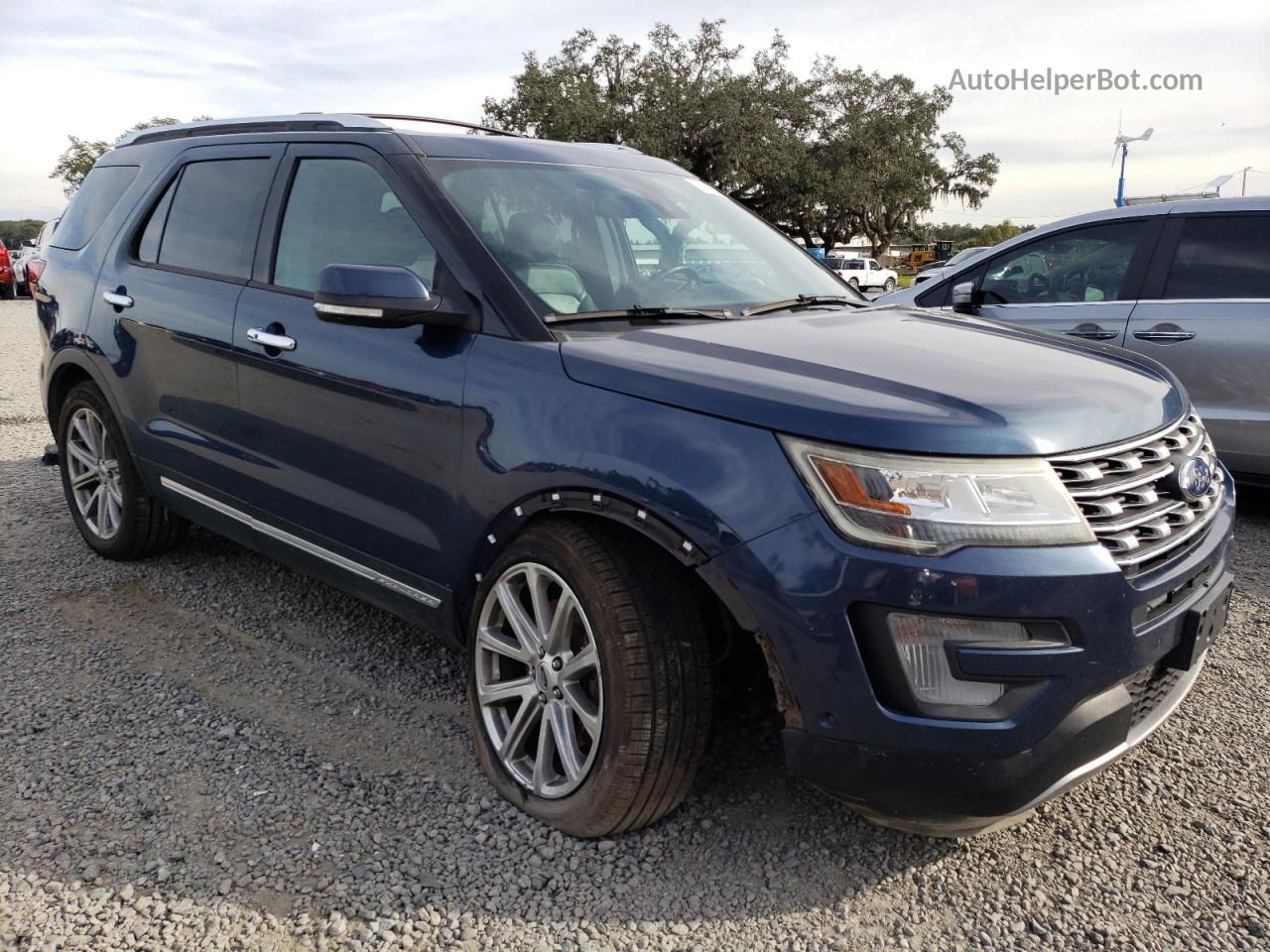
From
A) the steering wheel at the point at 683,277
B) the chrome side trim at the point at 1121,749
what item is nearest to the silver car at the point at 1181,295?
the steering wheel at the point at 683,277

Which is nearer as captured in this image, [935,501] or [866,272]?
[935,501]

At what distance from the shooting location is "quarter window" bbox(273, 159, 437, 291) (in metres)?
3.04

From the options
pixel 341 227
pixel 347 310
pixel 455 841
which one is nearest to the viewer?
pixel 455 841

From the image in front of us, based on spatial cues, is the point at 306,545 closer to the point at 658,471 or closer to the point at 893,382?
the point at 658,471

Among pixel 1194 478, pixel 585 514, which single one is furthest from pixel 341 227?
pixel 1194 478

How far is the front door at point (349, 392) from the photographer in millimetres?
2834

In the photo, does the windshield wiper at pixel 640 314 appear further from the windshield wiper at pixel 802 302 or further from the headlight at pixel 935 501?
the headlight at pixel 935 501

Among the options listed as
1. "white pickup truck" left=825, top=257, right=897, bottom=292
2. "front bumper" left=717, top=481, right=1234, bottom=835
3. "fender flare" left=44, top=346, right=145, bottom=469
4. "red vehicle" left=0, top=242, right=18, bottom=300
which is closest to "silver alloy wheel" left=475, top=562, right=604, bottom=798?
"front bumper" left=717, top=481, right=1234, bottom=835

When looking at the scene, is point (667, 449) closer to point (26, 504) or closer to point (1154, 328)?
point (1154, 328)

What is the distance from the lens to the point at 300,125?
359 centimetres

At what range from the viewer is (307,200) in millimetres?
3426

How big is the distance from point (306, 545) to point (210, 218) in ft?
4.50

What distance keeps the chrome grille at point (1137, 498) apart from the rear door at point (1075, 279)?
310cm

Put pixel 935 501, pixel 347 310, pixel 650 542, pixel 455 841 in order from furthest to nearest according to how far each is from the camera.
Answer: pixel 347 310 → pixel 455 841 → pixel 650 542 → pixel 935 501
